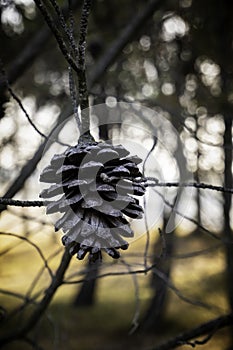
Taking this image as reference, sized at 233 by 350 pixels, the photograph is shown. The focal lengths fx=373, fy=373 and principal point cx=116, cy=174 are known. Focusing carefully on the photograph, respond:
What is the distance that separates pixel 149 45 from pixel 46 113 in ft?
1.76

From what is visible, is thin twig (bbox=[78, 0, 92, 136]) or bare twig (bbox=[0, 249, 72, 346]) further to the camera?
bare twig (bbox=[0, 249, 72, 346])

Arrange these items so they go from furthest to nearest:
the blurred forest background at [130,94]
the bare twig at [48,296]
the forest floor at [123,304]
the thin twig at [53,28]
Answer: the forest floor at [123,304], the blurred forest background at [130,94], the bare twig at [48,296], the thin twig at [53,28]

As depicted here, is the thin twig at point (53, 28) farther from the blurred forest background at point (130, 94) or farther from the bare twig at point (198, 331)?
the bare twig at point (198, 331)

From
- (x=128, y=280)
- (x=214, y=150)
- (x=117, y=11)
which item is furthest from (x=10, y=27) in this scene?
(x=128, y=280)

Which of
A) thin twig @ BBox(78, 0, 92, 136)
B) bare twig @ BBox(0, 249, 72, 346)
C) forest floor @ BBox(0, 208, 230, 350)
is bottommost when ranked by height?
forest floor @ BBox(0, 208, 230, 350)

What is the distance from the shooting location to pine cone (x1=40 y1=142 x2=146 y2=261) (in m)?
0.32

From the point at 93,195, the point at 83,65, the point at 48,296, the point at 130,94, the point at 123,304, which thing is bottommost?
the point at 123,304

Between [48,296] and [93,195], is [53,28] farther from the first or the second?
[48,296]

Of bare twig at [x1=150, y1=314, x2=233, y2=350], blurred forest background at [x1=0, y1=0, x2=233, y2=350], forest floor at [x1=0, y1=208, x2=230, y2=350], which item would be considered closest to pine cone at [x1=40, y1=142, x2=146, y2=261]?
blurred forest background at [x1=0, y1=0, x2=233, y2=350]

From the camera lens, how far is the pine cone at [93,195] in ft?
1.06

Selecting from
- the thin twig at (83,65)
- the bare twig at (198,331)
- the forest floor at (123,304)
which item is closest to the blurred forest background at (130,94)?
the bare twig at (198,331)

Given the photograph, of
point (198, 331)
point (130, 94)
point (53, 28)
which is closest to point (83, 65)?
point (53, 28)

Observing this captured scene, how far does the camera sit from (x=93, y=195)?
1.09ft

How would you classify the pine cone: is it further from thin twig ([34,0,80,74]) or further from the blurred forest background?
the blurred forest background
